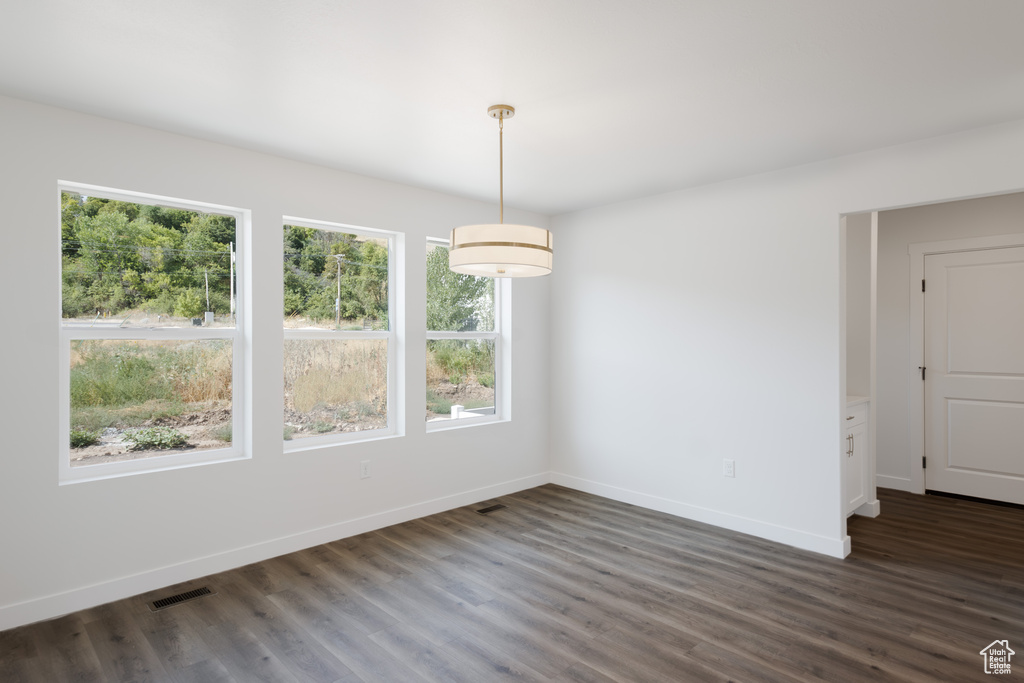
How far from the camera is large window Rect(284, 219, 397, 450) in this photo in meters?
3.85

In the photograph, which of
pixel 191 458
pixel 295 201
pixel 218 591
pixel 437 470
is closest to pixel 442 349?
pixel 437 470

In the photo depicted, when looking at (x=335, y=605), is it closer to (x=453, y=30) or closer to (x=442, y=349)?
(x=442, y=349)

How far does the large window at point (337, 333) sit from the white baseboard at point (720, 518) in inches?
73.9

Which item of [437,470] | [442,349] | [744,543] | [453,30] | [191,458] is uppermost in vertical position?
[453,30]

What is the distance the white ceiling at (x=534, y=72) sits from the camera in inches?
79.9

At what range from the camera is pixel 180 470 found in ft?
10.6

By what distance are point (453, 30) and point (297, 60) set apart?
0.72 metres

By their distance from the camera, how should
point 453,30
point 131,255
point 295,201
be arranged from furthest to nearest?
point 295,201 < point 131,255 < point 453,30

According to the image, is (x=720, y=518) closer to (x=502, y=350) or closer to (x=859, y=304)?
(x=859, y=304)

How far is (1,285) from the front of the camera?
2.72 m

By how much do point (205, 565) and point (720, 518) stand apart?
3.44 meters

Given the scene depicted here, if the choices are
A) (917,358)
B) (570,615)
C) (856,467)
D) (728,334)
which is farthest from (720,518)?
(917,358)

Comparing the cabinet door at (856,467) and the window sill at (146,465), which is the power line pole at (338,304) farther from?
the cabinet door at (856,467)

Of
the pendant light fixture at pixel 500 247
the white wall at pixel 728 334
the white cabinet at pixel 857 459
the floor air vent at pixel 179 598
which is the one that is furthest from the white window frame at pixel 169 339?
the white cabinet at pixel 857 459
